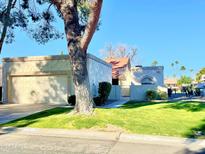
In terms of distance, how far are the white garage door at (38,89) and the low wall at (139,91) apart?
9382 mm

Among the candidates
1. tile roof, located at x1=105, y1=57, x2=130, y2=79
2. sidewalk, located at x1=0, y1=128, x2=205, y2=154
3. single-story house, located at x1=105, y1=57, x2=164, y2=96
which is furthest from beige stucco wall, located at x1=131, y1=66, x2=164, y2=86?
sidewalk, located at x1=0, y1=128, x2=205, y2=154

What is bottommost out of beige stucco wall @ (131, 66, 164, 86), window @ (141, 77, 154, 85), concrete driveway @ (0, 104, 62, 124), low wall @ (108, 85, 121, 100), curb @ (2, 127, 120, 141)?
curb @ (2, 127, 120, 141)

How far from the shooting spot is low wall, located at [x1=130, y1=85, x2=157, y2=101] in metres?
30.0

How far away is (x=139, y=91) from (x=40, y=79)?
1064 centimetres

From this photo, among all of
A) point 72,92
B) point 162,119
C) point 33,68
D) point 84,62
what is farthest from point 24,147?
point 33,68

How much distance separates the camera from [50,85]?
2345 centimetres

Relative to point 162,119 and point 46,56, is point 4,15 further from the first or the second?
point 162,119

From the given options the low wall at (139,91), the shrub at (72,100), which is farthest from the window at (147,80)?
the shrub at (72,100)

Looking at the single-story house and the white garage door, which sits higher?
the single-story house

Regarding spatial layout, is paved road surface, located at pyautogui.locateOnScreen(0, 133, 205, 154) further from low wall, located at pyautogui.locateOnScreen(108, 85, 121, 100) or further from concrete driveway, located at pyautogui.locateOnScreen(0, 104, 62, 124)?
low wall, located at pyautogui.locateOnScreen(108, 85, 121, 100)

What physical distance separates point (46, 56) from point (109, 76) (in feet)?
29.5

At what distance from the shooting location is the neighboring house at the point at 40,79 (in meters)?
23.1

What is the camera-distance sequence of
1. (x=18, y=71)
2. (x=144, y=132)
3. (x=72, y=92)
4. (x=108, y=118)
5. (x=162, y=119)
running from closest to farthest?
(x=144, y=132) → (x=108, y=118) → (x=162, y=119) → (x=72, y=92) → (x=18, y=71)

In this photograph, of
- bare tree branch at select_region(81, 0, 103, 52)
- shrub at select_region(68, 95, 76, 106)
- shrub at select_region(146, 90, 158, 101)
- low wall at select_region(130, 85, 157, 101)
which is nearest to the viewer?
bare tree branch at select_region(81, 0, 103, 52)
